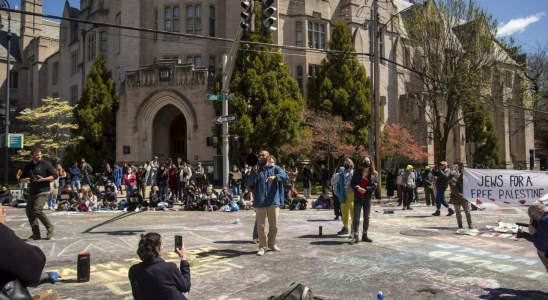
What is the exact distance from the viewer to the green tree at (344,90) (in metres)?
28.8

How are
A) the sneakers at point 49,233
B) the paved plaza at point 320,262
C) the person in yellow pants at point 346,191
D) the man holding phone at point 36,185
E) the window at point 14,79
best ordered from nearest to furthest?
the paved plaza at point 320,262 < the man holding phone at point 36,185 < the sneakers at point 49,233 < the person in yellow pants at point 346,191 < the window at point 14,79

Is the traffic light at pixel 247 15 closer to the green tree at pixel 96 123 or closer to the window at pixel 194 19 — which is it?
the window at pixel 194 19

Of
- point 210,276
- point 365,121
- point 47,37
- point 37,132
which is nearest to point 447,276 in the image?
point 210,276

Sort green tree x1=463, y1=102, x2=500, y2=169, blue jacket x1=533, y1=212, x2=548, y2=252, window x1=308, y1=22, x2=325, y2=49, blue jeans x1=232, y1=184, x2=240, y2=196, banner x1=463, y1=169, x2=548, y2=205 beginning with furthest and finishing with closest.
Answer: green tree x1=463, y1=102, x2=500, y2=169 < window x1=308, y1=22, x2=325, y2=49 < blue jeans x1=232, y1=184, x2=240, y2=196 < banner x1=463, y1=169, x2=548, y2=205 < blue jacket x1=533, y1=212, x2=548, y2=252

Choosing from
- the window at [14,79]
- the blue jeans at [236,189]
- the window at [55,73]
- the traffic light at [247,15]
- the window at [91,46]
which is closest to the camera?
the traffic light at [247,15]

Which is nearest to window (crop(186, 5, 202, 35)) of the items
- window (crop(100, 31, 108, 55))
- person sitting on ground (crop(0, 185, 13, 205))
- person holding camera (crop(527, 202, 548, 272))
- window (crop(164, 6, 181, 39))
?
window (crop(164, 6, 181, 39))

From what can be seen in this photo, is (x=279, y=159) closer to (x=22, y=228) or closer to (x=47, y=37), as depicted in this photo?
(x=22, y=228)

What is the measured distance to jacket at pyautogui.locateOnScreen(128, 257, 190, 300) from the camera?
333 cm

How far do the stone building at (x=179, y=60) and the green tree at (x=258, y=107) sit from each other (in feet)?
7.81

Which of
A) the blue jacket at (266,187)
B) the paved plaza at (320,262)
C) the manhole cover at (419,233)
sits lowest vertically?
the manhole cover at (419,233)

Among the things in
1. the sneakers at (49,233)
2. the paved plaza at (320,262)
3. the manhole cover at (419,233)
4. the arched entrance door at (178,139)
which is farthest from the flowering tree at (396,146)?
the sneakers at (49,233)

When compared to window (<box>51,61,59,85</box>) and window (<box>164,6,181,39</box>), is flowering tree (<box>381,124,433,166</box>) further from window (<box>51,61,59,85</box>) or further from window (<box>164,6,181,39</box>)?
window (<box>51,61,59,85</box>)

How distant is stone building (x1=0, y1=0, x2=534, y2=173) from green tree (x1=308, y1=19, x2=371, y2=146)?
1815 mm

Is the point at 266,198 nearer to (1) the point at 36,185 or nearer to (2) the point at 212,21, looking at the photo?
(1) the point at 36,185
